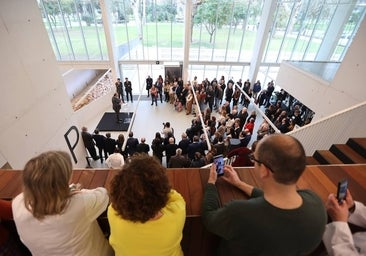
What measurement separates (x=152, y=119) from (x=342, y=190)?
806 cm

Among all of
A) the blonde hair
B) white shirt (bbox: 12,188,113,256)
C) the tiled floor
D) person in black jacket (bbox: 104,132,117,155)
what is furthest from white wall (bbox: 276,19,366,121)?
person in black jacket (bbox: 104,132,117,155)

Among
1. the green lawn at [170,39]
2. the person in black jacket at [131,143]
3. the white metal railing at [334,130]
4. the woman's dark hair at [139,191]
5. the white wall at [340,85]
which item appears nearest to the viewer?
the woman's dark hair at [139,191]

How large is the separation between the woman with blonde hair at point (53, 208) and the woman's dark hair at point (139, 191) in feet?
0.91

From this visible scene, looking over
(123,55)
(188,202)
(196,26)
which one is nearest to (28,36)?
(188,202)

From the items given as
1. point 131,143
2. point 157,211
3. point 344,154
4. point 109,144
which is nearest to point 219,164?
point 157,211

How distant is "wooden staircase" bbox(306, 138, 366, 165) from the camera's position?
2750 millimetres

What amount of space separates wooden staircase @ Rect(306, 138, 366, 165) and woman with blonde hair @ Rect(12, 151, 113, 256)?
3.09 m

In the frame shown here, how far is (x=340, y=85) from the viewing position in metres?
5.37

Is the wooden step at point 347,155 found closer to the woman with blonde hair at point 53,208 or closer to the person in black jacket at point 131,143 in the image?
the woman with blonde hair at point 53,208

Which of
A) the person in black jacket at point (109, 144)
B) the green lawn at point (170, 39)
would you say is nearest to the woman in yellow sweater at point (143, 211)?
the person in black jacket at point (109, 144)

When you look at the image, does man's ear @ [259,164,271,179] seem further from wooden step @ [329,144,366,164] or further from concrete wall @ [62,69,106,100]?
concrete wall @ [62,69,106,100]

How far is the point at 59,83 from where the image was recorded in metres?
5.12

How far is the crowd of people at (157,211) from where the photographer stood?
94cm

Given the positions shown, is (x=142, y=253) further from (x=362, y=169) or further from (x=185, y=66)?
(x=185, y=66)
